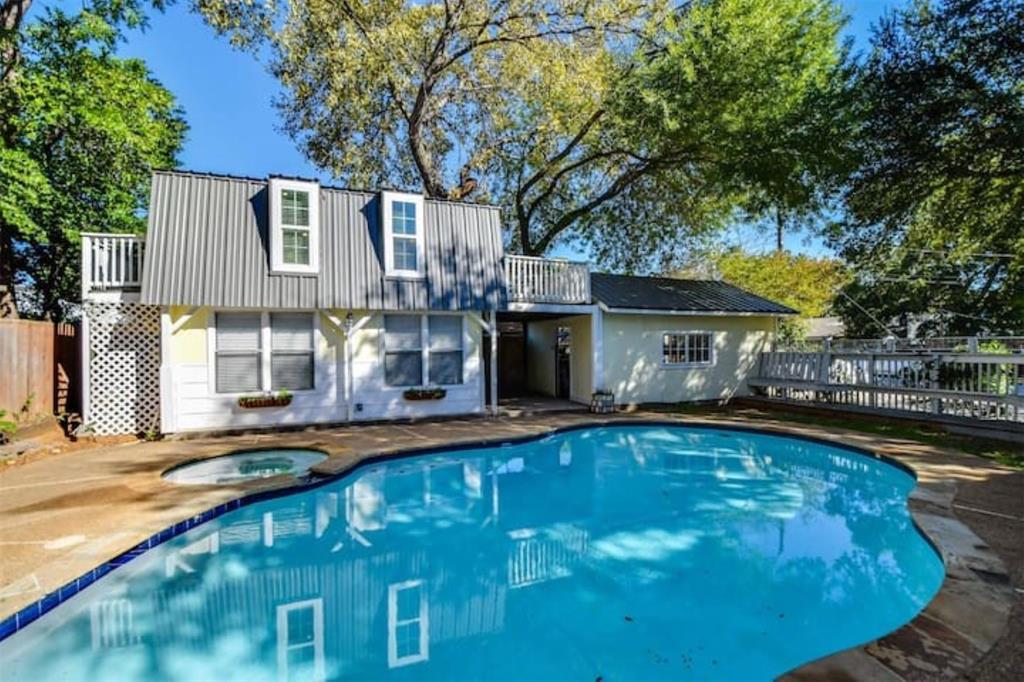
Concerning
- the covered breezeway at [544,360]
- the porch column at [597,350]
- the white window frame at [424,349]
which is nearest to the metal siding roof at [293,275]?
the white window frame at [424,349]

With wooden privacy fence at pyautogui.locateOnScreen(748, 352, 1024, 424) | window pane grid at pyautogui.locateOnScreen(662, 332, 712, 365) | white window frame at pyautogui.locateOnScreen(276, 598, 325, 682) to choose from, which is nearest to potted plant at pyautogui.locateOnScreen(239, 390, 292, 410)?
white window frame at pyautogui.locateOnScreen(276, 598, 325, 682)

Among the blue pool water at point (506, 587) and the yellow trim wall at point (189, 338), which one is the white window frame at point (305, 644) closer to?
the blue pool water at point (506, 587)

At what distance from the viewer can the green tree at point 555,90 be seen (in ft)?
38.2

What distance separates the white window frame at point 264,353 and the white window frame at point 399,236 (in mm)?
1771

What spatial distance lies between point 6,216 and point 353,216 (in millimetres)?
7511

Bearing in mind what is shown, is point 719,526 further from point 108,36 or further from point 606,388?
point 108,36

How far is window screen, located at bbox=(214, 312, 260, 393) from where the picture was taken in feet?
30.3

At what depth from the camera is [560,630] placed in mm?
3562

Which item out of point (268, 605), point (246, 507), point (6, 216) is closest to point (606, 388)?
point (246, 507)

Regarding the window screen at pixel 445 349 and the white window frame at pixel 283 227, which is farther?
the window screen at pixel 445 349

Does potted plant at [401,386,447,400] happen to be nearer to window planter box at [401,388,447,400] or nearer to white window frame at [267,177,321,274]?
window planter box at [401,388,447,400]

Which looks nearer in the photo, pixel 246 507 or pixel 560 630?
pixel 560 630

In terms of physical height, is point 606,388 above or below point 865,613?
above

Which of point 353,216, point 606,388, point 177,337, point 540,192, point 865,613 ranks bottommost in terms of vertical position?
point 865,613
